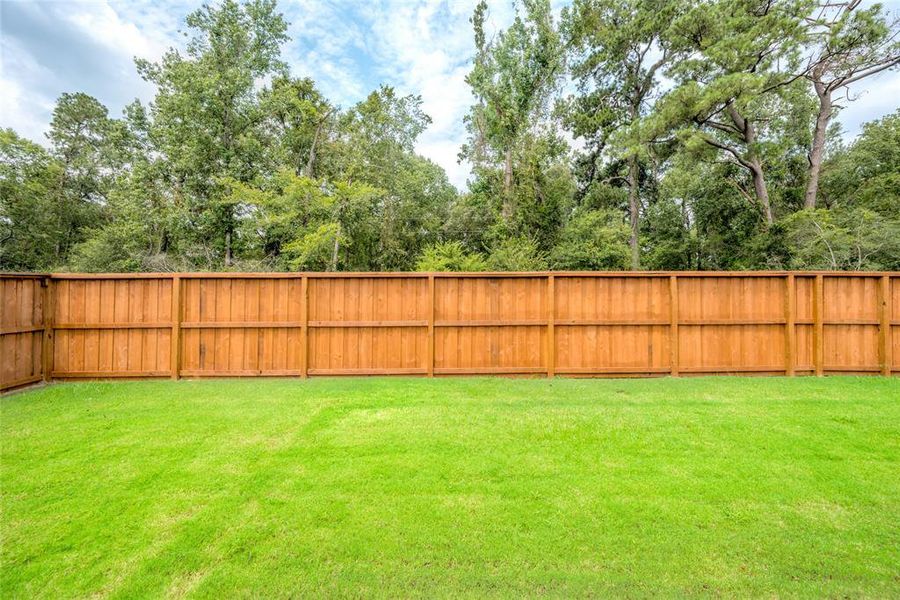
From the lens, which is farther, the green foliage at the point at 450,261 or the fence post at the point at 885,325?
the green foliage at the point at 450,261

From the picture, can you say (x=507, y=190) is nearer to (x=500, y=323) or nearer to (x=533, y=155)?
(x=533, y=155)

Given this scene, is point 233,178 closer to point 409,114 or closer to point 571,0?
point 409,114

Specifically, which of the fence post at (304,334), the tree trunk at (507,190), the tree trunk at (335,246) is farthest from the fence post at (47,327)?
the tree trunk at (507,190)

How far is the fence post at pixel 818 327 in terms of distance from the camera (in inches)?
212

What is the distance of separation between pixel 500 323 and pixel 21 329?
6.05 meters

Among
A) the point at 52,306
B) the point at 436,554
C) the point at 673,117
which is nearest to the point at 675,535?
the point at 436,554

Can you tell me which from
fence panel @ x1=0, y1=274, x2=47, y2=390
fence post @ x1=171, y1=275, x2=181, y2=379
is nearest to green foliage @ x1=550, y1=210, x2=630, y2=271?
fence post @ x1=171, y1=275, x2=181, y2=379

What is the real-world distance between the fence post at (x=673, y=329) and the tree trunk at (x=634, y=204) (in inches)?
366

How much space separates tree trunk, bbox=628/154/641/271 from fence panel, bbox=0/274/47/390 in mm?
15140

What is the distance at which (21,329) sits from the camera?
15.5 feet

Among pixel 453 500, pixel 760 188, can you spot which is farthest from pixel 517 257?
pixel 453 500

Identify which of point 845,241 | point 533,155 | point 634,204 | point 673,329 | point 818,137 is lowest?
point 673,329

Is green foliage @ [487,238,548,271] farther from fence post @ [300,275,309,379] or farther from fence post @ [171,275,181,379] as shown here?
fence post @ [171,275,181,379]

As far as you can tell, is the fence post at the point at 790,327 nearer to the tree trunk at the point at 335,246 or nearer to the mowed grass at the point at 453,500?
the mowed grass at the point at 453,500
